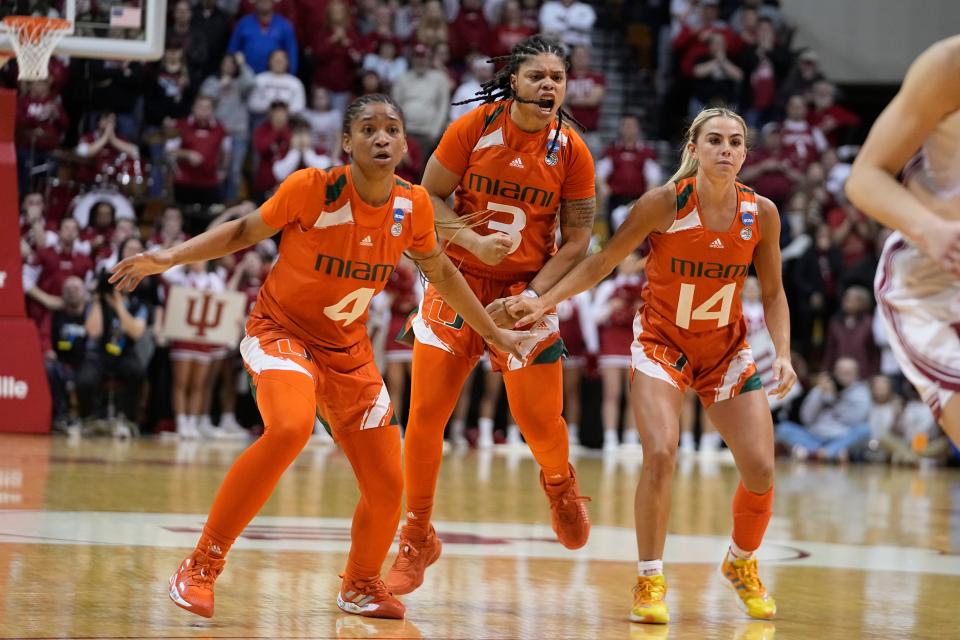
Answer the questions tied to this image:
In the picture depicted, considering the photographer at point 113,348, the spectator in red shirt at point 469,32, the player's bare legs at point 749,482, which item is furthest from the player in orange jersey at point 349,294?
the spectator in red shirt at point 469,32

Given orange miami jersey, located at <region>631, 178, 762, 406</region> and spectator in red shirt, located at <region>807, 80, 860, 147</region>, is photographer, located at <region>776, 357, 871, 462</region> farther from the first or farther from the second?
orange miami jersey, located at <region>631, 178, 762, 406</region>

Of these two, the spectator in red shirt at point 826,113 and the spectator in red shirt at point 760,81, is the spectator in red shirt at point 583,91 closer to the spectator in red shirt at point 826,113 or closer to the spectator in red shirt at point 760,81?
the spectator in red shirt at point 760,81

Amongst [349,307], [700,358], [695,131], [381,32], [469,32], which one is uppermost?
[469,32]

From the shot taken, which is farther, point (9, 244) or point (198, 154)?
point (198, 154)

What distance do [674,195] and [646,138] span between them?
13001 mm

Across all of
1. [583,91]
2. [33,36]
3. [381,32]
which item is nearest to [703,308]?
[33,36]

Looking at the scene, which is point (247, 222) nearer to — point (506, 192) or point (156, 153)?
point (506, 192)

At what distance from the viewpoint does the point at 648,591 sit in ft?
16.8

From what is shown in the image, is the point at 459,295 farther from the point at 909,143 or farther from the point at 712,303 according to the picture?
the point at 909,143

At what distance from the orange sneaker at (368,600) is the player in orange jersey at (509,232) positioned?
60 cm

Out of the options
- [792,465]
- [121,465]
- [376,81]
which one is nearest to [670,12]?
[376,81]

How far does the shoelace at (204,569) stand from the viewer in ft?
15.1

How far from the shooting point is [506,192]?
18.9 feet

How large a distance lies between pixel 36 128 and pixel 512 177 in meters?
9.67
